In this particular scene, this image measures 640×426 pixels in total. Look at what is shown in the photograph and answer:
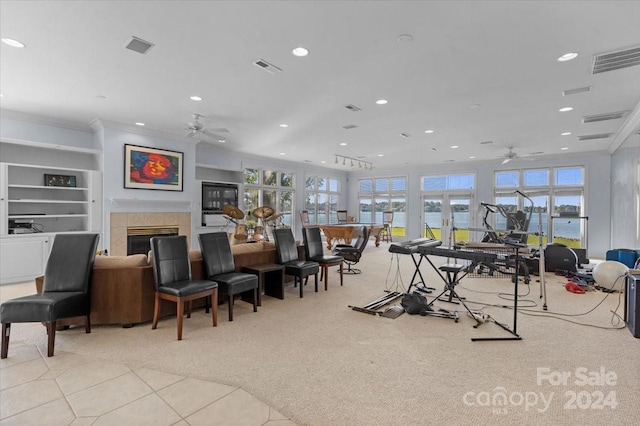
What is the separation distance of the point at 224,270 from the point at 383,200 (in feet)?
31.7

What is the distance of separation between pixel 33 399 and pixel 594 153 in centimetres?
1200

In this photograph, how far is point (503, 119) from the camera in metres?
5.77

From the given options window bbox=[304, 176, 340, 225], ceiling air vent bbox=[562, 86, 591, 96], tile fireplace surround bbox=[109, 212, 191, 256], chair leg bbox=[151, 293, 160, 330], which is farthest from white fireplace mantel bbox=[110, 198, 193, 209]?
ceiling air vent bbox=[562, 86, 591, 96]

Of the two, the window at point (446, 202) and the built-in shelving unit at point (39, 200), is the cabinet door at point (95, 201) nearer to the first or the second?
the built-in shelving unit at point (39, 200)

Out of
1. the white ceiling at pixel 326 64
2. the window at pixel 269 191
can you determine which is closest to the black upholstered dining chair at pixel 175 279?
the white ceiling at pixel 326 64

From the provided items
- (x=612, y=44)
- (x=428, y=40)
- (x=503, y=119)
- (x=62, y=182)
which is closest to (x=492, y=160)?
(x=503, y=119)

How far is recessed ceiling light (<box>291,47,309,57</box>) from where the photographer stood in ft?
10.9

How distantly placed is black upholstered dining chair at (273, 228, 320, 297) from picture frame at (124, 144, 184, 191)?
3552 millimetres

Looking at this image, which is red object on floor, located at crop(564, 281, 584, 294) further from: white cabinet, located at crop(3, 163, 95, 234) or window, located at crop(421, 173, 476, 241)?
white cabinet, located at crop(3, 163, 95, 234)

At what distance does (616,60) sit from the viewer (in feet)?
11.4

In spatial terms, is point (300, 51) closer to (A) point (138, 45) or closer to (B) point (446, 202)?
(A) point (138, 45)

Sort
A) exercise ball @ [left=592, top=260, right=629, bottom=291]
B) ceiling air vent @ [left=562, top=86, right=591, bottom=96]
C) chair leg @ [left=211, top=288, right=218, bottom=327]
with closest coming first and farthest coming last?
chair leg @ [left=211, top=288, right=218, bottom=327] → ceiling air vent @ [left=562, top=86, right=591, bottom=96] → exercise ball @ [left=592, top=260, right=629, bottom=291]

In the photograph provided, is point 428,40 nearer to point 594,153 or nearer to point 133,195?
point 133,195

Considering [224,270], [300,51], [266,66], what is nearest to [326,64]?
[300,51]
